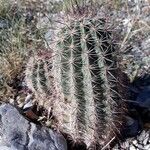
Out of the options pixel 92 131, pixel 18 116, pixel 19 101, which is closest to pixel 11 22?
pixel 19 101

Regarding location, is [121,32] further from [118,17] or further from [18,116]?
[18,116]

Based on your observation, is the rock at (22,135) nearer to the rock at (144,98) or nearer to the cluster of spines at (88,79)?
the cluster of spines at (88,79)

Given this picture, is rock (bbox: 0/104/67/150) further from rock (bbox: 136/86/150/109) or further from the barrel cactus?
rock (bbox: 136/86/150/109)

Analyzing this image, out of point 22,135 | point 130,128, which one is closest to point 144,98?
point 130,128

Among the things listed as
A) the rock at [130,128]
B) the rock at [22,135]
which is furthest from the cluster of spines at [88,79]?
the rock at [130,128]

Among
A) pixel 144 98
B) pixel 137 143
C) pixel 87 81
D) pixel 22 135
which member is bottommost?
pixel 137 143

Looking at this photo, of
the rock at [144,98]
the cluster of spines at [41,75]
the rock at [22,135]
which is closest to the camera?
the rock at [22,135]

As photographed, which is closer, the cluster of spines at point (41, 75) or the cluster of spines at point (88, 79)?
the cluster of spines at point (88, 79)

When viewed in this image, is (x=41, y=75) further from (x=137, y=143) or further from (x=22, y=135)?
(x=137, y=143)
